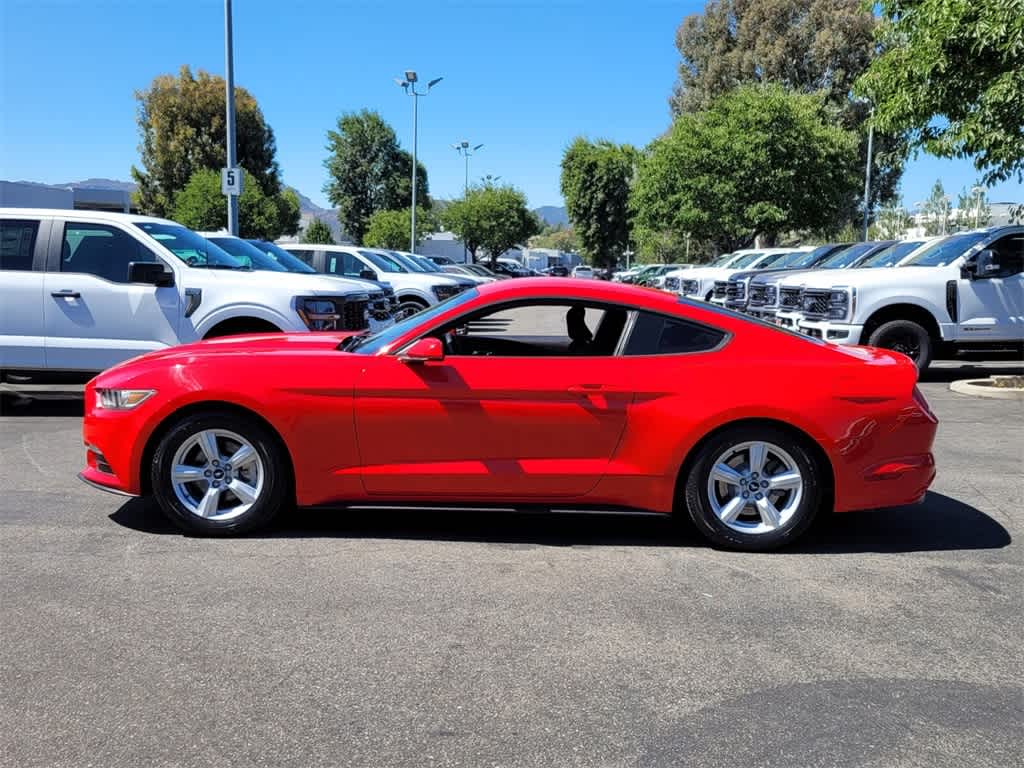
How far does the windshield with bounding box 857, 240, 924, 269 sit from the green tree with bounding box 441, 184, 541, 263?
54.9m

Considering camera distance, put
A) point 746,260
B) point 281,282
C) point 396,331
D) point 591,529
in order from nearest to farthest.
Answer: point 396,331, point 591,529, point 281,282, point 746,260

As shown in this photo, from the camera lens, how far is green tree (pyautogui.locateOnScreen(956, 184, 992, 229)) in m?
45.5

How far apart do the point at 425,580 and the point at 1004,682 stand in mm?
2551

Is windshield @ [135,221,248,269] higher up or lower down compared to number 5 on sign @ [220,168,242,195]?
lower down

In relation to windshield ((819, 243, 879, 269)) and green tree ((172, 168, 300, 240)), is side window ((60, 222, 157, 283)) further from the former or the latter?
green tree ((172, 168, 300, 240))

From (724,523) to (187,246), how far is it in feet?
22.2

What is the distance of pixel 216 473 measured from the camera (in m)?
5.29

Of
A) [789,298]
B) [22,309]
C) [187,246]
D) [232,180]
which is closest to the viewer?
[22,309]

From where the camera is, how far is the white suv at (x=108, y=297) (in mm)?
9070

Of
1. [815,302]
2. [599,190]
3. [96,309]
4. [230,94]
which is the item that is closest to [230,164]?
[230,94]

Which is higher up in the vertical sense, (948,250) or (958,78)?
(958,78)

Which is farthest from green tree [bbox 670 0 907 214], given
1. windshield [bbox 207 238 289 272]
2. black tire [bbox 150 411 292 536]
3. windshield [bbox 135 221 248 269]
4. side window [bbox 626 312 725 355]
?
black tire [bbox 150 411 292 536]

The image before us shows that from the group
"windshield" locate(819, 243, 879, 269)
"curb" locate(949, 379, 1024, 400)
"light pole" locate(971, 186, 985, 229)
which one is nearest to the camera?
Answer: "curb" locate(949, 379, 1024, 400)

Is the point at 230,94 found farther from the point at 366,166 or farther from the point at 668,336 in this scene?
the point at 366,166
